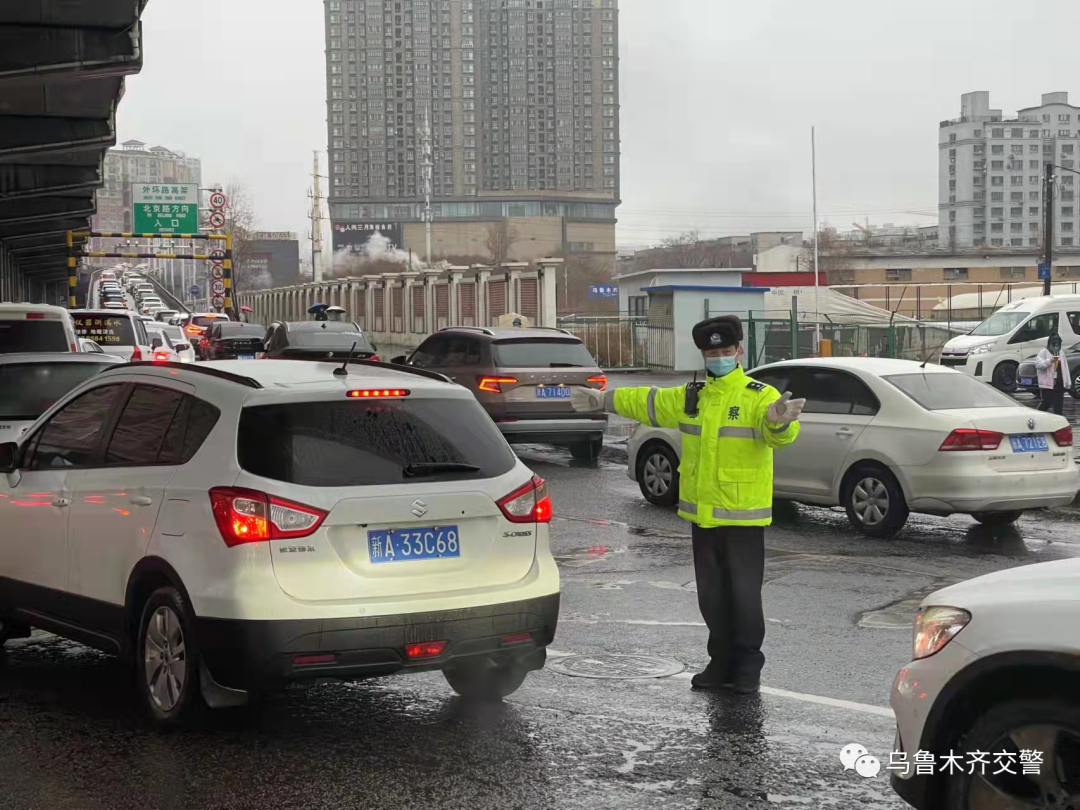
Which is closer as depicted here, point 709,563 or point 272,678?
point 272,678

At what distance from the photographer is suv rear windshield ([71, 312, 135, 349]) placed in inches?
1003

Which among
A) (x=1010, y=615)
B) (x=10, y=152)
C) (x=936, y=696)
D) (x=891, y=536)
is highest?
(x=10, y=152)

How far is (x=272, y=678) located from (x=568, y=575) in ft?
14.9

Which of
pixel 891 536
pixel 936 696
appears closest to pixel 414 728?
pixel 936 696

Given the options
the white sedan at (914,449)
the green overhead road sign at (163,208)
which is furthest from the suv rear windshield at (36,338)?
the green overhead road sign at (163,208)

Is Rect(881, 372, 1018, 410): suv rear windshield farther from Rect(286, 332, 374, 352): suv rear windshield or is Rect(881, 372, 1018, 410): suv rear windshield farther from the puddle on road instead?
Rect(286, 332, 374, 352): suv rear windshield

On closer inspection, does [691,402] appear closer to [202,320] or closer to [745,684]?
[745,684]

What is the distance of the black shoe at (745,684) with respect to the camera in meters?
6.50

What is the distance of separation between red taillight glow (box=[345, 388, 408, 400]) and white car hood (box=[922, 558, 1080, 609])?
99.7 inches

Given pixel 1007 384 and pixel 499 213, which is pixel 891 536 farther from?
pixel 499 213

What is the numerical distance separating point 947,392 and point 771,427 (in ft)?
19.5

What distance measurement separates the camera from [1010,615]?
3.90m

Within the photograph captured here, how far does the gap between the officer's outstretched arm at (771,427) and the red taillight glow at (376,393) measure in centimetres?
173

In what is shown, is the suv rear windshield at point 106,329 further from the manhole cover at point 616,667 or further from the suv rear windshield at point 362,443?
the suv rear windshield at point 362,443
